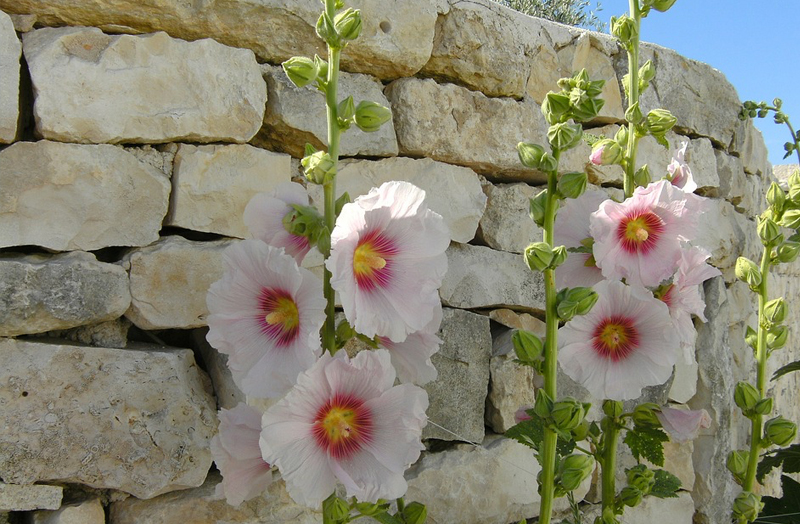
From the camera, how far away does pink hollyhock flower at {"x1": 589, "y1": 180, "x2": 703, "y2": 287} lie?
1.45 meters

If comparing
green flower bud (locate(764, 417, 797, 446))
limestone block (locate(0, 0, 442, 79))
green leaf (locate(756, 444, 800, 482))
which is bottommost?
green leaf (locate(756, 444, 800, 482))

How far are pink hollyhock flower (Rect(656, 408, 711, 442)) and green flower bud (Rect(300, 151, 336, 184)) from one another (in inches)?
37.5

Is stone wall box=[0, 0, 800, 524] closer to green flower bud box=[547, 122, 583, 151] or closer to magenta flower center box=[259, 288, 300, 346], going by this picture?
magenta flower center box=[259, 288, 300, 346]

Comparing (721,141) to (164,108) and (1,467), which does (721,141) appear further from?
(1,467)

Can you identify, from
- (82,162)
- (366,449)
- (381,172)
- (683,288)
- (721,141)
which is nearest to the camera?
(366,449)

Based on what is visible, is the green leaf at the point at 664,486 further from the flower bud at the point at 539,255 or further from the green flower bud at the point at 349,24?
the green flower bud at the point at 349,24

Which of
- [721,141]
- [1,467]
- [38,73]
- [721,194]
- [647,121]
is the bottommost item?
[1,467]

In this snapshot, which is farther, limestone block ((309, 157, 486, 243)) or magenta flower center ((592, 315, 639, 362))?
limestone block ((309, 157, 486, 243))

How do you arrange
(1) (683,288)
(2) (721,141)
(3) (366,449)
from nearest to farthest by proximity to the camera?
(3) (366,449)
(1) (683,288)
(2) (721,141)

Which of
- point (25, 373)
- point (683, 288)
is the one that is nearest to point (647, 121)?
point (683, 288)

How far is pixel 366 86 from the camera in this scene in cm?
187

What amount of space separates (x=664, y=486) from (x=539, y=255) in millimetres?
692

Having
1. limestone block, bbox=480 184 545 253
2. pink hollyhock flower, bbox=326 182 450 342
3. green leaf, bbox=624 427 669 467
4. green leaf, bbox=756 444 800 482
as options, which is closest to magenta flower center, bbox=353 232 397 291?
pink hollyhock flower, bbox=326 182 450 342

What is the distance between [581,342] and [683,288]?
28 centimetres
